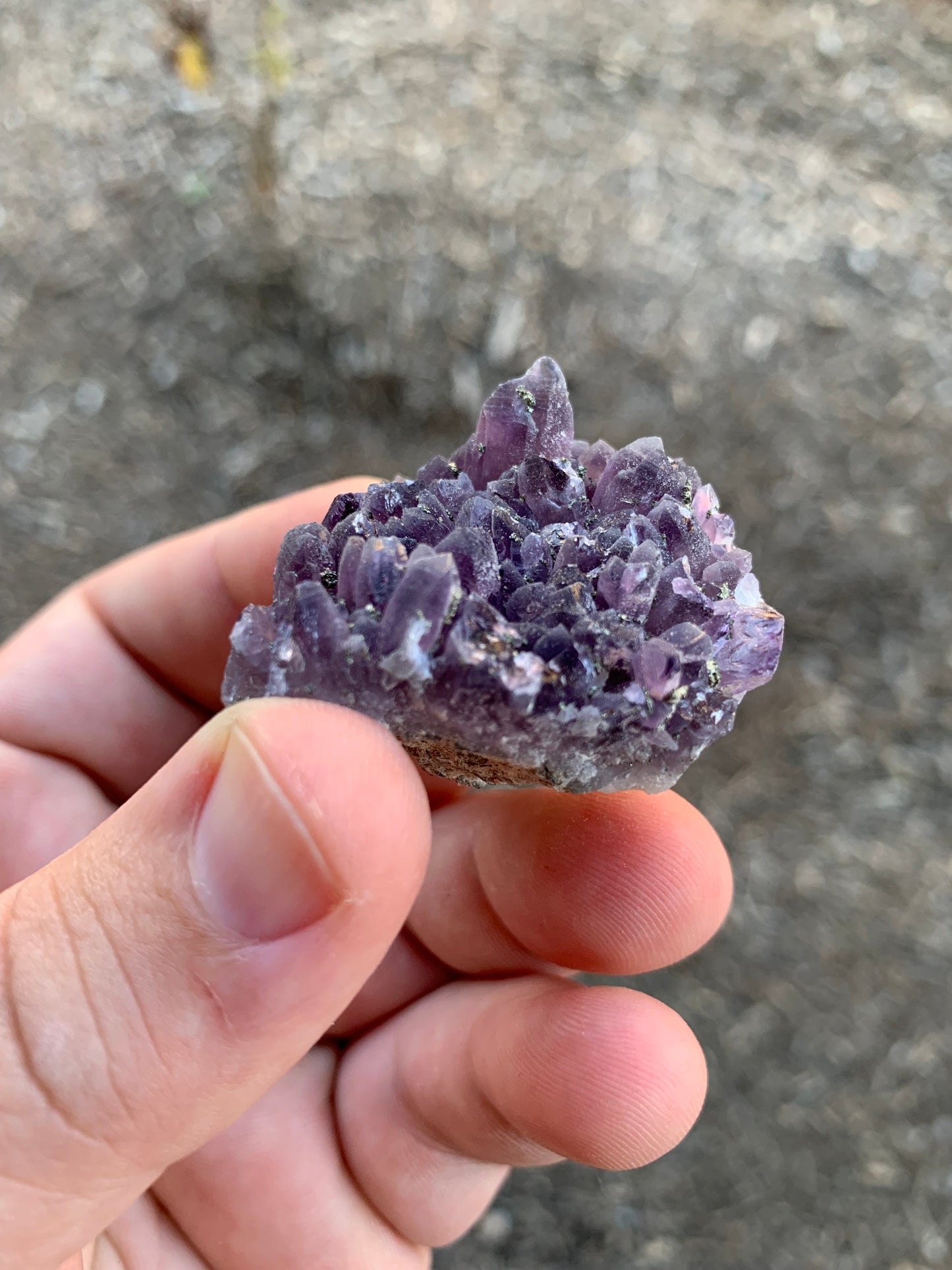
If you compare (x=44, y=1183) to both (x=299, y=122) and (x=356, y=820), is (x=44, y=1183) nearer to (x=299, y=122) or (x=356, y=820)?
(x=356, y=820)

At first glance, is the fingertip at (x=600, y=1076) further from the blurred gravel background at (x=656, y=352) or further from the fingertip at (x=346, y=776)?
the blurred gravel background at (x=656, y=352)

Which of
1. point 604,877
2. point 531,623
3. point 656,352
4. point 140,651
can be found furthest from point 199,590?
point 656,352

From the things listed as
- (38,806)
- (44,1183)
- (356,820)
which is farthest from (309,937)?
(38,806)

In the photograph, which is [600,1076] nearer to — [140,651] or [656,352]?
[140,651]

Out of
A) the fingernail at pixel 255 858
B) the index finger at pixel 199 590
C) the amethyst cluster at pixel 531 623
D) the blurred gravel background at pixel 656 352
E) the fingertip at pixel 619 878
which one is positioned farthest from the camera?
the blurred gravel background at pixel 656 352

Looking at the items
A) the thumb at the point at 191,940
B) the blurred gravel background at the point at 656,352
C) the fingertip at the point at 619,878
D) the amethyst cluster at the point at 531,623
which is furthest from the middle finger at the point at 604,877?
the blurred gravel background at the point at 656,352

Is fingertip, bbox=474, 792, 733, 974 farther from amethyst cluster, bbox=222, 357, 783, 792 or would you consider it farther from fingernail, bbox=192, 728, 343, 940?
fingernail, bbox=192, 728, 343, 940
